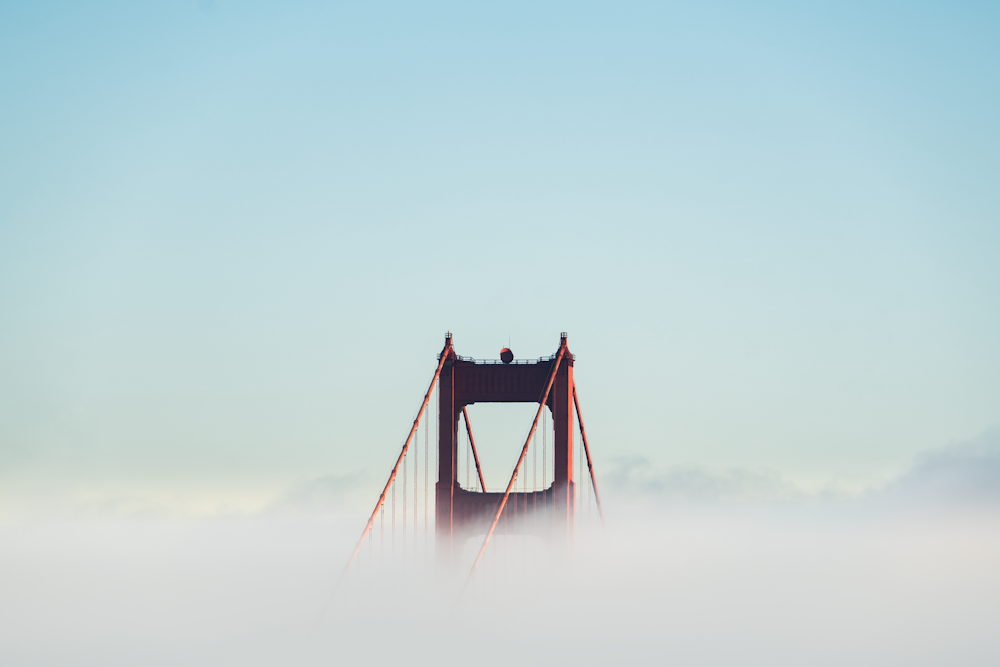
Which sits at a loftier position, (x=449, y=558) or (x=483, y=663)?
(x=449, y=558)

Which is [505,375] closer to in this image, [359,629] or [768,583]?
[359,629]

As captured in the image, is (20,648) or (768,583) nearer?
→ (20,648)

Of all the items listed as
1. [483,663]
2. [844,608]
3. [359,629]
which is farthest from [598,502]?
[844,608]

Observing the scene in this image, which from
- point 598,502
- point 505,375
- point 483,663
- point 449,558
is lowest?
point 483,663

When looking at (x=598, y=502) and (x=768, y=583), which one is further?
(x=768, y=583)

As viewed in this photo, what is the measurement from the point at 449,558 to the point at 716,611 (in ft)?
106

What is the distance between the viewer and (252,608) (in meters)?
75.4

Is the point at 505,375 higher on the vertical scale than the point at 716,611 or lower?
higher

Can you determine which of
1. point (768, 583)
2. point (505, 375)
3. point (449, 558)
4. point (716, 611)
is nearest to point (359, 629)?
point (449, 558)

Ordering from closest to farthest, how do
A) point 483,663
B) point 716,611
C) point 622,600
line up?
point 483,663, point 622,600, point 716,611

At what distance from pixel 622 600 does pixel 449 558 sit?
889 inches

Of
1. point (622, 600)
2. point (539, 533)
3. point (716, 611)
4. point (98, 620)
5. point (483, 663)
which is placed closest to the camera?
point (539, 533)

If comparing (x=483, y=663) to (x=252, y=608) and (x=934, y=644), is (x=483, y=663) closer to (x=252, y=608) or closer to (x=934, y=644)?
(x=252, y=608)

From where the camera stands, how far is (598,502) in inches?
2427
